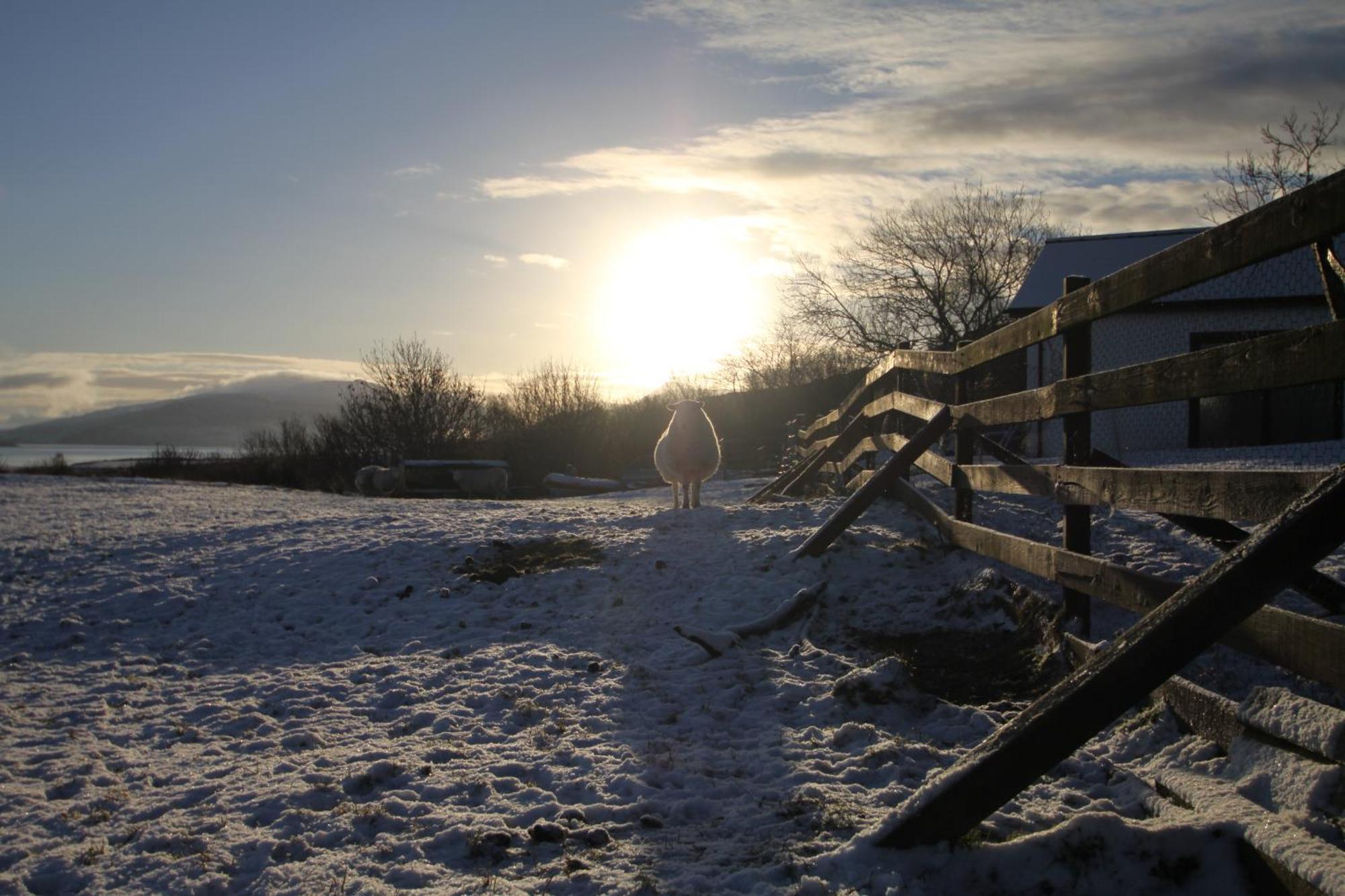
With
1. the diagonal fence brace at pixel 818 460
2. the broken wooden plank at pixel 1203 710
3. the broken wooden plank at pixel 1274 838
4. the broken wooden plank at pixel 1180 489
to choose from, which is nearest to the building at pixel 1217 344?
the diagonal fence brace at pixel 818 460

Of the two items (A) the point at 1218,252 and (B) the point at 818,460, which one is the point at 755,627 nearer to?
(A) the point at 1218,252

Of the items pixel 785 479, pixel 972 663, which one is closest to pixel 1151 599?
pixel 972 663

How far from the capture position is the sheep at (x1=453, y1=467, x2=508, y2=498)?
2575 centimetres

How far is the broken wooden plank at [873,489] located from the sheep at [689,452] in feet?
13.6

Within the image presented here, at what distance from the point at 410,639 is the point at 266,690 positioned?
1.14 metres

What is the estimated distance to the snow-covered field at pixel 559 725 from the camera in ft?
10.0

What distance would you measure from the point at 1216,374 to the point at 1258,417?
62.5 ft

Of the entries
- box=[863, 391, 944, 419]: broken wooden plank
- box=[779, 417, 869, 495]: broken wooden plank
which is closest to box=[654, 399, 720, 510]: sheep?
box=[779, 417, 869, 495]: broken wooden plank

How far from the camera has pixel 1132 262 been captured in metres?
19.4

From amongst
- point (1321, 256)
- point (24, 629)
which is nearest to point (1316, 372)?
point (1321, 256)

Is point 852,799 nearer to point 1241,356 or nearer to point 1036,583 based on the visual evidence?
point 1241,356

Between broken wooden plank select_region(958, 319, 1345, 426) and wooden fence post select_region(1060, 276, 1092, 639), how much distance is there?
5.2 inches

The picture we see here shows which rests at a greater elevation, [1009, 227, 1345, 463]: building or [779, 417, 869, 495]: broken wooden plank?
[1009, 227, 1345, 463]: building

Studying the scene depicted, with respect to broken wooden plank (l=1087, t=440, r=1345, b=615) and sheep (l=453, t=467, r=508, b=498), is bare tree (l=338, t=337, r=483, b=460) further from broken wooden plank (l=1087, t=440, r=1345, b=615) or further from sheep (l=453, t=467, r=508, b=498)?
broken wooden plank (l=1087, t=440, r=1345, b=615)
